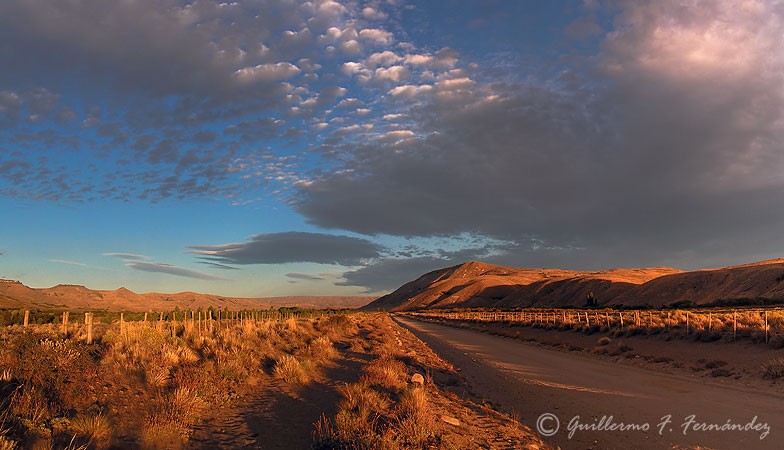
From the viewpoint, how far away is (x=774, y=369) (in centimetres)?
1619

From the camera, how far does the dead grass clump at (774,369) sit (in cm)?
1588

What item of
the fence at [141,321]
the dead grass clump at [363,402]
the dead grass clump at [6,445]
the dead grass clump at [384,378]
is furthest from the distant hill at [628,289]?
the dead grass clump at [6,445]

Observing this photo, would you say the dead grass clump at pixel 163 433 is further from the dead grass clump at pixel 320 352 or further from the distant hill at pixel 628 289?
the distant hill at pixel 628 289

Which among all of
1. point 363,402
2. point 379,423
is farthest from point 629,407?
point 379,423

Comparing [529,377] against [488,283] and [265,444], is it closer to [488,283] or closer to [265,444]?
[265,444]

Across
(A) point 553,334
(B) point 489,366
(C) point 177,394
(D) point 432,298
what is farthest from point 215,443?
(D) point 432,298

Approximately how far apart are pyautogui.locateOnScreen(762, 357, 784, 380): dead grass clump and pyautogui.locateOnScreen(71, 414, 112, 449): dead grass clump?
1960 centimetres

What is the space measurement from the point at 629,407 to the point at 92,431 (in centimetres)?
1224

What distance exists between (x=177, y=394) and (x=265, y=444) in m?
2.48

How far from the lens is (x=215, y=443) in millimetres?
8141

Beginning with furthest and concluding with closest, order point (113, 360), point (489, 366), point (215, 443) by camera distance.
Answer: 1. point (489, 366)
2. point (113, 360)
3. point (215, 443)

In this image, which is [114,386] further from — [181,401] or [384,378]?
[384,378]

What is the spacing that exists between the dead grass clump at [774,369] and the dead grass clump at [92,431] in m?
19.6

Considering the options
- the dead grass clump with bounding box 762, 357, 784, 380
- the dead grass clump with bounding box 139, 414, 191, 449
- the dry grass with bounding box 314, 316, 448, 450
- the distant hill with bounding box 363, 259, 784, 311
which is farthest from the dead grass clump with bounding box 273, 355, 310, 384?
the distant hill with bounding box 363, 259, 784, 311
